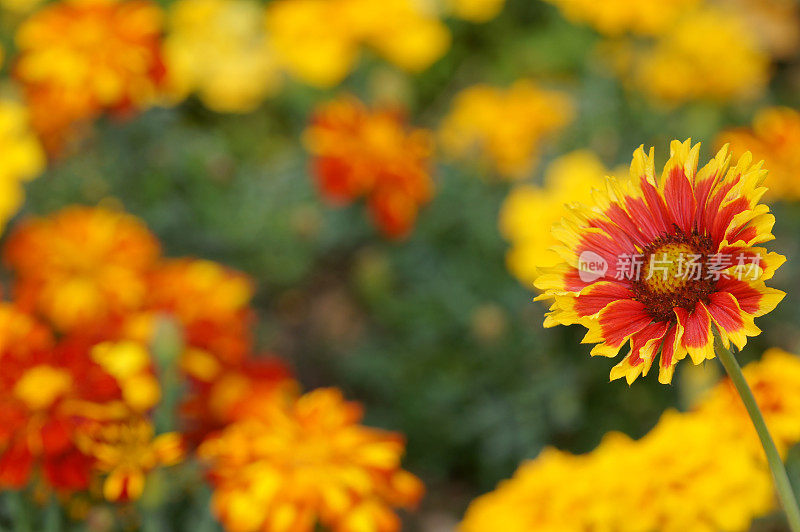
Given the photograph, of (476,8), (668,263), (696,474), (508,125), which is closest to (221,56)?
(476,8)

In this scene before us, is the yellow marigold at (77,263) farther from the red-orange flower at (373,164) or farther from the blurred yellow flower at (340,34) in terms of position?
the blurred yellow flower at (340,34)

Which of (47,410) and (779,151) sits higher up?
(779,151)

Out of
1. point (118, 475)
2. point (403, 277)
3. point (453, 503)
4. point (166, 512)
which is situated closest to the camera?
point (118, 475)

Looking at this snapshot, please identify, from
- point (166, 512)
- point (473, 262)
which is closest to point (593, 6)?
point (473, 262)

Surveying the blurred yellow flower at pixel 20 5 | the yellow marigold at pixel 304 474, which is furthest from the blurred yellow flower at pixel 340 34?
the yellow marigold at pixel 304 474

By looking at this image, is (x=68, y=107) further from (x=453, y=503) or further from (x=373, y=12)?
(x=453, y=503)

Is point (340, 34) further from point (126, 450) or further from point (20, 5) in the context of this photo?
point (126, 450)
